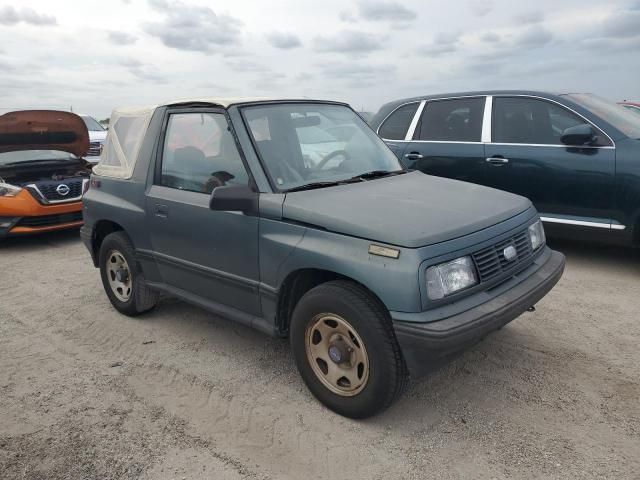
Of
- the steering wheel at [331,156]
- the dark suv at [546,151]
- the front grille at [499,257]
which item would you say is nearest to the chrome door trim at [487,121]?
the dark suv at [546,151]

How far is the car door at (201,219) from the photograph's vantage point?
3.35 m

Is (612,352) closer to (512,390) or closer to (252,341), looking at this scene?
(512,390)

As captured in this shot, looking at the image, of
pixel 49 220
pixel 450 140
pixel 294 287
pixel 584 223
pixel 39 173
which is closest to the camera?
pixel 294 287

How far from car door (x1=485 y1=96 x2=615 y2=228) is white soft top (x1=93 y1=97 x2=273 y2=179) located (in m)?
3.51

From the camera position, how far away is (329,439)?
2.81 metres

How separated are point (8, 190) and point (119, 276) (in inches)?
147

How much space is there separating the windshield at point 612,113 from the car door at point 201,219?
13.4 ft

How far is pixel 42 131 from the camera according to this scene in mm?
7516

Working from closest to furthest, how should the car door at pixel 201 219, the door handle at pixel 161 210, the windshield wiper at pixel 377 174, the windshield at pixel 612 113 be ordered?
the car door at pixel 201 219 < the windshield wiper at pixel 377 174 < the door handle at pixel 161 210 < the windshield at pixel 612 113

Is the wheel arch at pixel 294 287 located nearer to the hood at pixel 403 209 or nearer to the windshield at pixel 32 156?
the hood at pixel 403 209

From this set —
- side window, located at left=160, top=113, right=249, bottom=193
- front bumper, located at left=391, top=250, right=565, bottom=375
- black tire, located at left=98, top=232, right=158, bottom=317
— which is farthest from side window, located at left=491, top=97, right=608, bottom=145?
black tire, located at left=98, top=232, right=158, bottom=317

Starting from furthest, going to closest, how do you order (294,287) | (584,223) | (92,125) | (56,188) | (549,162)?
1. (92,125)
2. (56,188)
3. (549,162)
4. (584,223)
5. (294,287)

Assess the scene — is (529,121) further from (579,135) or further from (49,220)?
(49,220)

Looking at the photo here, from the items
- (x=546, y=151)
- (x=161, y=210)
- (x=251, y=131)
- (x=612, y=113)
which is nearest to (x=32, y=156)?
(x=161, y=210)
